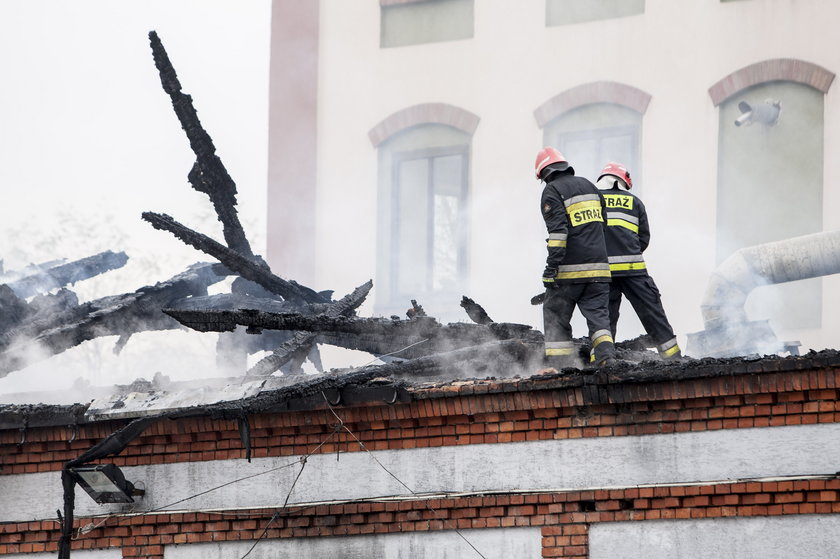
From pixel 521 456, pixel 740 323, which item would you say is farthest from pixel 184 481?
pixel 740 323

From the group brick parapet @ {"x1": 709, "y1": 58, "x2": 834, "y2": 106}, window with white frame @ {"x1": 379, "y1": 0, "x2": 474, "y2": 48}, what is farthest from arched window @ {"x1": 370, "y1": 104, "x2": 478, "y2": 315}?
brick parapet @ {"x1": 709, "y1": 58, "x2": 834, "y2": 106}

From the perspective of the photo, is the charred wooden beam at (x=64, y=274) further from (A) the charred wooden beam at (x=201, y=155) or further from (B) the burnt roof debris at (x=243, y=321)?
(A) the charred wooden beam at (x=201, y=155)

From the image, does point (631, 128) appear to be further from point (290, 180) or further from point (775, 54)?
point (290, 180)

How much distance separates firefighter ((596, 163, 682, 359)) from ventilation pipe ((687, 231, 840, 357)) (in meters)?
2.84

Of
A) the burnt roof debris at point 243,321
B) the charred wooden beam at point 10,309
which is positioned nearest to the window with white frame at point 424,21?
the burnt roof debris at point 243,321

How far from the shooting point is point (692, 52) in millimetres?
17422

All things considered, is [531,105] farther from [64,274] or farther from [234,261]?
[64,274]

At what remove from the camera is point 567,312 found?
36.2 ft

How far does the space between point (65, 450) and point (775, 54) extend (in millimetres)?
9797

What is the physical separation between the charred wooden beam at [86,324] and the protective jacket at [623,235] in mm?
5156

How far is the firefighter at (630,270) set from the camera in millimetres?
11477

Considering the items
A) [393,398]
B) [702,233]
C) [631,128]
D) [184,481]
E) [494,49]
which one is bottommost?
[184,481]

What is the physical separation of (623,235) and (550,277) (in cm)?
97

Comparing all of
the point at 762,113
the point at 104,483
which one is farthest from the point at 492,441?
the point at 762,113
